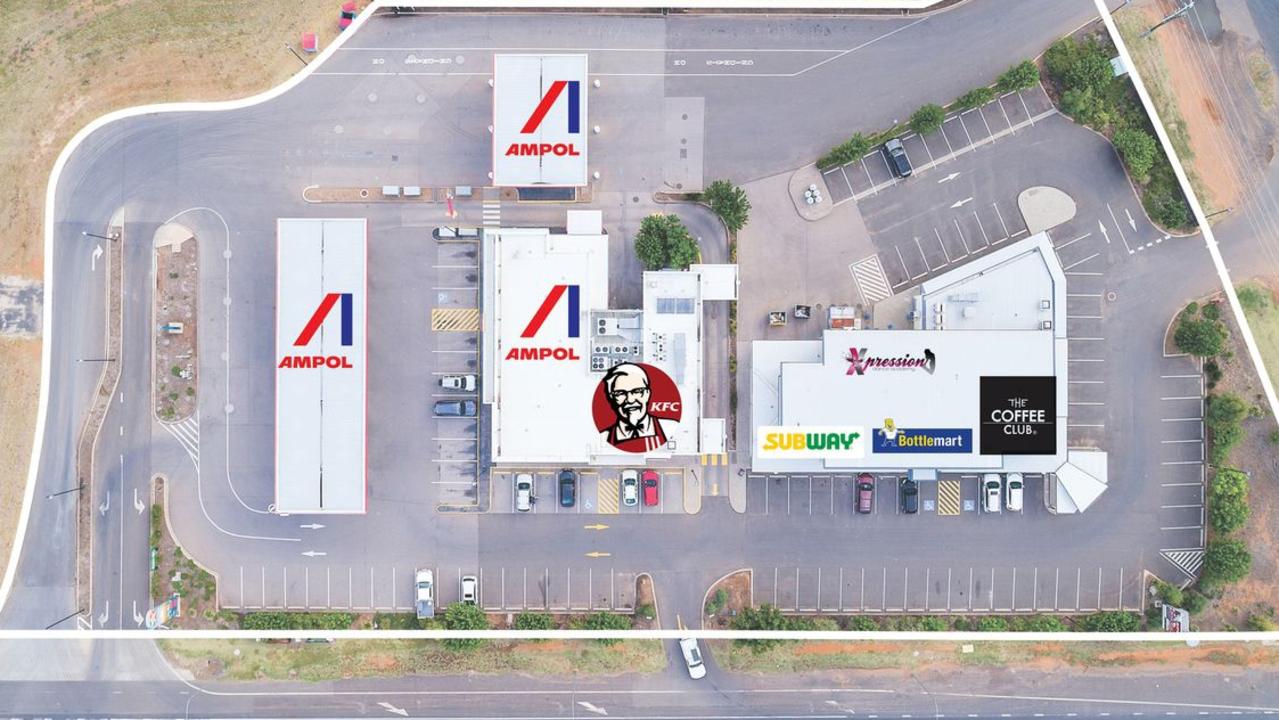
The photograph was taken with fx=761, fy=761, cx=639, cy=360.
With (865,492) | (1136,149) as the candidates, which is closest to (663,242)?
(865,492)

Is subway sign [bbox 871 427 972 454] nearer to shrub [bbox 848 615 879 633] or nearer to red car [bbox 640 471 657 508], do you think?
shrub [bbox 848 615 879 633]

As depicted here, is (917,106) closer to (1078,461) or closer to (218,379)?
(1078,461)

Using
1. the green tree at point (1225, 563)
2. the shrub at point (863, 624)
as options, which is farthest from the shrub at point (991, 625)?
the green tree at point (1225, 563)

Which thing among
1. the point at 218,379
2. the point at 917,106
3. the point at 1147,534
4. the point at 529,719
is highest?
the point at 917,106

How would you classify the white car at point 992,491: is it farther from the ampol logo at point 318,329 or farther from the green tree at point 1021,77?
the ampol logo at point 318,329

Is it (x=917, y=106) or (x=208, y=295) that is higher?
(x=917, y=106)

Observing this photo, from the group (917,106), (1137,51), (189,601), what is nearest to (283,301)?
(189,601)
